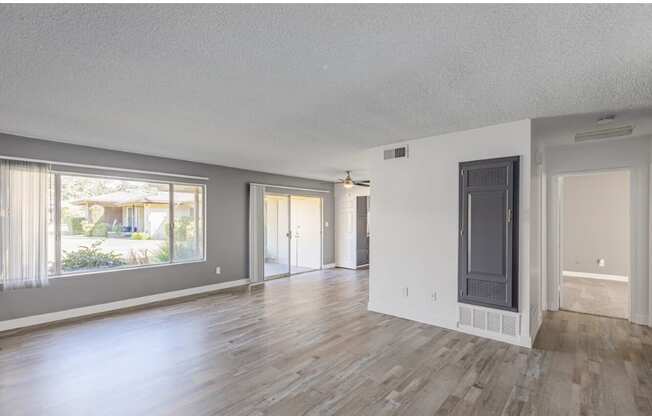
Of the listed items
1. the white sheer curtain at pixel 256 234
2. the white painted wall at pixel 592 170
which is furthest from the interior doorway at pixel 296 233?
the white painted wall at pixel 592 170

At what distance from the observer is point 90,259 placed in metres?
4.66

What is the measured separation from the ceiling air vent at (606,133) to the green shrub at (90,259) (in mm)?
6843

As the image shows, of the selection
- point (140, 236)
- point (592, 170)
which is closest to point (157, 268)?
point (140, 236)

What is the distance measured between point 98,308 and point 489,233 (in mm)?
5492

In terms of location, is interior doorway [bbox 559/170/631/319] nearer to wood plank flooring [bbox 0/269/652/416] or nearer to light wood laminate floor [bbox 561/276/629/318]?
light wood laminate floor [bbox 561/276/629/318]

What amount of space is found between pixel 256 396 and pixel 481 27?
2977 millimetres

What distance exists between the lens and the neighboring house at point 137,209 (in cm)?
474

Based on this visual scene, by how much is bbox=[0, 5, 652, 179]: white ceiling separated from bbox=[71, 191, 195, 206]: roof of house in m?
1.31

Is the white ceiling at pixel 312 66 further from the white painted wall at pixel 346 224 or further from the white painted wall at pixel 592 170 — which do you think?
the white painted wall at pixel 346 224

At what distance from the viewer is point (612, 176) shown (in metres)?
6.73

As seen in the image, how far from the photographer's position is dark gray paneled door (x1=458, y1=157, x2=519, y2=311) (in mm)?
3465

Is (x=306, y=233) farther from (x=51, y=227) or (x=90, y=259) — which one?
(x=51, y=227)

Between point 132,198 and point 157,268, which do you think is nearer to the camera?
point 132,198

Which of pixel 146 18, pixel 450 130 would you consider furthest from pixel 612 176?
pixel 146 18
